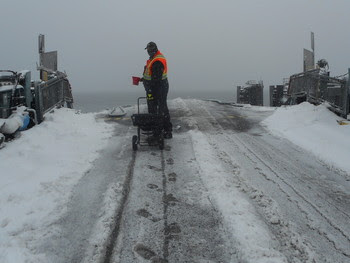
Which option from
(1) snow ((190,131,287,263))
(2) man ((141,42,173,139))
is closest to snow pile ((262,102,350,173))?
(1) snow ((190,131,287,263))

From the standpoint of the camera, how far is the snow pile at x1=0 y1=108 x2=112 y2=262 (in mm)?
3590

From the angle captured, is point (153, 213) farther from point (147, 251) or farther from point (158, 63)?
point (158, 63)

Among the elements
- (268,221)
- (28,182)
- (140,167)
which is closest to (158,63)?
(140,167)

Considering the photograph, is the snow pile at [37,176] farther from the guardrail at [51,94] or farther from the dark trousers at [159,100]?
the dark trousers at [159,100]

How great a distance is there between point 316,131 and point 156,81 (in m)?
4.23

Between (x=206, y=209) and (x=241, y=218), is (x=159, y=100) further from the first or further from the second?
(x=241, y=218)

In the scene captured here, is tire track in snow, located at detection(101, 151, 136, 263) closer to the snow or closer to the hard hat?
the snow

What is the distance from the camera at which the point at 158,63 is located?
7371 millimetres

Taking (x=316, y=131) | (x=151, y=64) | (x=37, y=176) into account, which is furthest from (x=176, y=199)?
(x=316, y=131)

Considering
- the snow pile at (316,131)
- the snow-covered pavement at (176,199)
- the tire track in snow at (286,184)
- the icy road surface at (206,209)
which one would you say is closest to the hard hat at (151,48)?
the snow-covered pavement at (176,199)

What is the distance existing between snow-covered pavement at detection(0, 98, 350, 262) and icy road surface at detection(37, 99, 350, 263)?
1cm

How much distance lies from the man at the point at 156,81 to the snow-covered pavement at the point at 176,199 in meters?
0.84

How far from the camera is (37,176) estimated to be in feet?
16.9

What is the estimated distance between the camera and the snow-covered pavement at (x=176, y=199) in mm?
3328
